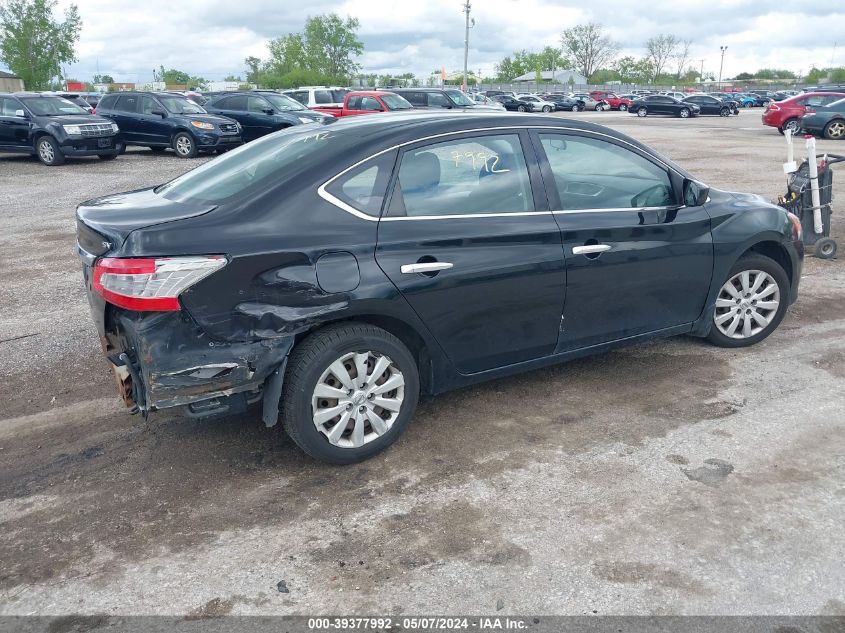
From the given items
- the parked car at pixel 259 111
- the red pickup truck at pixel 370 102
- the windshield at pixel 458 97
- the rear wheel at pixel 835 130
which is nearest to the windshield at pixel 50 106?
the parked car at pixel 259 111

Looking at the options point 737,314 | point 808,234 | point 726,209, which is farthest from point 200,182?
point 808,234

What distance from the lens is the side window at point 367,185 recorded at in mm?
3744

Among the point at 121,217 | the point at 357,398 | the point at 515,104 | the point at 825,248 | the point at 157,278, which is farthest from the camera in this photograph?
the point at 515,104

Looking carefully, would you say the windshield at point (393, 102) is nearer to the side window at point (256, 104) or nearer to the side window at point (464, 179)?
the side window at point (256, 104)

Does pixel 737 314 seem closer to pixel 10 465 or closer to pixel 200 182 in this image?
pixel 200 182

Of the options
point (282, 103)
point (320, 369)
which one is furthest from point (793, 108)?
point (320, 369)

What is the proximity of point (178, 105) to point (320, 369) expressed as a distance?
699 inches

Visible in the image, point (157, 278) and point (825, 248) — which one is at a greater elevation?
point (157, 278)

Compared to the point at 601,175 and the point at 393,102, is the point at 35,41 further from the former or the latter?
the point at 601,175

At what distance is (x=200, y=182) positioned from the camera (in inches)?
167

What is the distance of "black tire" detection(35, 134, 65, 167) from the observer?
17.0 m

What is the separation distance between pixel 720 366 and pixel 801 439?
1087mm

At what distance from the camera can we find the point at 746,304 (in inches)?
209

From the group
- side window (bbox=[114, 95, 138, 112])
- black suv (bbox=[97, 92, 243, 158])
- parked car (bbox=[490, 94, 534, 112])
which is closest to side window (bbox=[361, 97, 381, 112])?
black suv (bbox=[97, 92, 243, 158])
